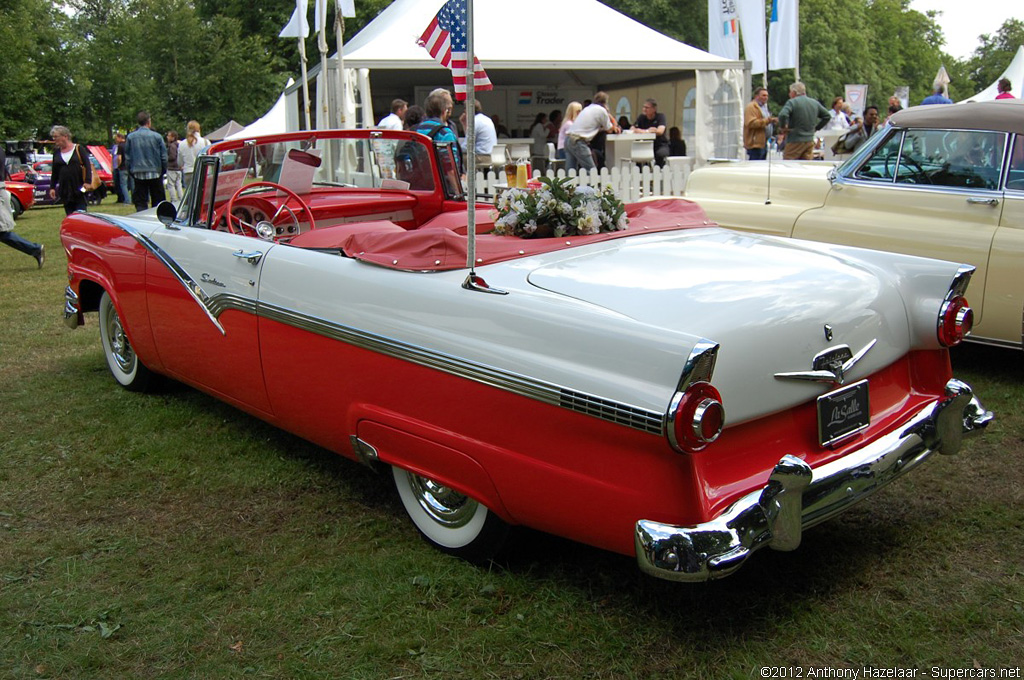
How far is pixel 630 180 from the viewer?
40.3 feet

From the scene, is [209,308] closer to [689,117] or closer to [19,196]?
[689,117]

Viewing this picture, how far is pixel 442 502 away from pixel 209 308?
150 centimetres

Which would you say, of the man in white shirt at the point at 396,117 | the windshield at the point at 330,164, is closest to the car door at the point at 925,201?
the windshield at the point at 330,164

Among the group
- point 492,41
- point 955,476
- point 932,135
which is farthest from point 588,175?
point 955,476

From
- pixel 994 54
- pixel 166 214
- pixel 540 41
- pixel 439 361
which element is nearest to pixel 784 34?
pixel 540 41

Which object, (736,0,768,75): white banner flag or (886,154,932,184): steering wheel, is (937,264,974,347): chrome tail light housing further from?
(736,0,768,75): white banner flag

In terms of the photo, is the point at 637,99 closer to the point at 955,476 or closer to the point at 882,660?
the point at 955,476

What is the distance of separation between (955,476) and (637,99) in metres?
17.9

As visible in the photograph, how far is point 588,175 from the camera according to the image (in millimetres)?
12242

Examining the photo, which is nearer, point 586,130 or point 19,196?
point 586,130

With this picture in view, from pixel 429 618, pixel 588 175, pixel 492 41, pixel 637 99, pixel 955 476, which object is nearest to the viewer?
pixel 429 618

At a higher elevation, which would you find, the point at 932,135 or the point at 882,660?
the point at 932,135

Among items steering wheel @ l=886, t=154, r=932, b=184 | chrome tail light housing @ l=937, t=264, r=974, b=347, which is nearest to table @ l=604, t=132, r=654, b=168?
steering wheel @ l=886, t=154, r=932, b=184

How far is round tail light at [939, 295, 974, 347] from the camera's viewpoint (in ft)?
9.98
